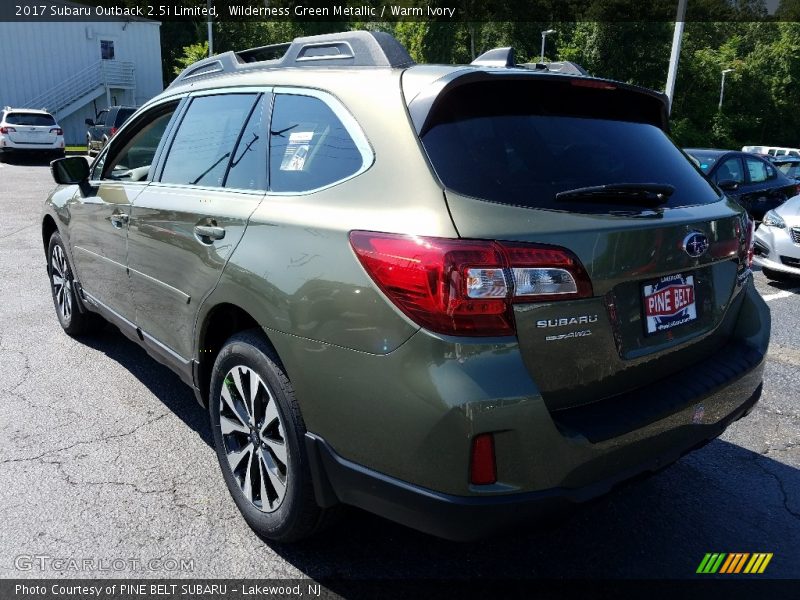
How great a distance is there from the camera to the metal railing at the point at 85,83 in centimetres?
3553

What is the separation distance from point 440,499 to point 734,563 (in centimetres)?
142

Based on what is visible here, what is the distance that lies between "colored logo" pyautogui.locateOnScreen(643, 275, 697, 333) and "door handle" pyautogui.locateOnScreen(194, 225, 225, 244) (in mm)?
1621

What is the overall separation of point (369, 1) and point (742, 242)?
6240 centimetres

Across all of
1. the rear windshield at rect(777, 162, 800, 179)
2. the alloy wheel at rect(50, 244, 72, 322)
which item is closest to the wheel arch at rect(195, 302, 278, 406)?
the alloy wheel at rect(50, 244, 72, 322)

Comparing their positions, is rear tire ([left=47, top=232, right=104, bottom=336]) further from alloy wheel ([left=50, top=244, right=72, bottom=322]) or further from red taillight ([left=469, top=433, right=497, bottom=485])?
red taillight ([left=469, top=433, right=497, bottom=485])

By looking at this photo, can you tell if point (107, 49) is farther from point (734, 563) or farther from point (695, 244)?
point (734, 563)

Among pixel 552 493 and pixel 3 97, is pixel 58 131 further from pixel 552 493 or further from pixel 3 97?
pixel 552 493

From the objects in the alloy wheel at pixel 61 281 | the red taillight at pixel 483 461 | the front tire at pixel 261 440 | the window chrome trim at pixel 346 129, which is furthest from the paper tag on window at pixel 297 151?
the alloy wheel at pixel 61 281

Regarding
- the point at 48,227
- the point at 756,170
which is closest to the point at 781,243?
the point at 756,170

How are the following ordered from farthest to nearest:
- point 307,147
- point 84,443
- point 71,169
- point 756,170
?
→ point 756,170
point 71,169
point 84,443
point 307,147

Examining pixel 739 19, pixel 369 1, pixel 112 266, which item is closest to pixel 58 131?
pixel 112 266

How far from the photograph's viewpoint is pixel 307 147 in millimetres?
2482

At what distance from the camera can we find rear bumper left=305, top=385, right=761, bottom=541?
190 centimetres

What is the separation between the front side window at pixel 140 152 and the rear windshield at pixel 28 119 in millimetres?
20784
